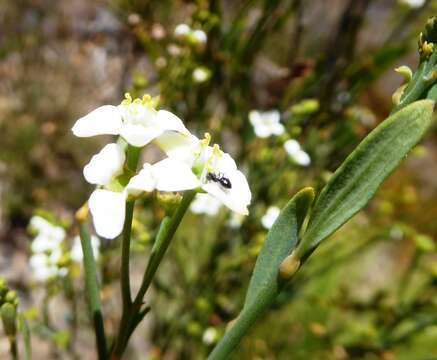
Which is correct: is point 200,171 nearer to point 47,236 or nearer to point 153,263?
point 153,263

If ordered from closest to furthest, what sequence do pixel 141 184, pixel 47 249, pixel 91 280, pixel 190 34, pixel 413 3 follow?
pixel 141 184 < pixel 91 280 < pixel 47 249 < pixel 190 34 < pixel 413 3

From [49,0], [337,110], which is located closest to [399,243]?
[337,110]

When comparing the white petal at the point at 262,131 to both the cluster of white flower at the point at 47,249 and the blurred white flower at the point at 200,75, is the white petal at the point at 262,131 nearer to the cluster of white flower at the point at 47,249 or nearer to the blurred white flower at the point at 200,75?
the blurred white flower at the point at 200,75

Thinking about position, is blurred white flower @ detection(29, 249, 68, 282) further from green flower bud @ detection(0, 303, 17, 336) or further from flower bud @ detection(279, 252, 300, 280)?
flower bud @ detection(279, 252, 300, 280)

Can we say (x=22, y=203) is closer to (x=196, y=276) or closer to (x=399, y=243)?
(x=196, y=276)

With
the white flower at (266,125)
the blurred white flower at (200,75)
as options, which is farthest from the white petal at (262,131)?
the blurred white flower at (200,75)

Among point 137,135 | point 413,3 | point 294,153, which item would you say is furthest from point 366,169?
point 413,3
